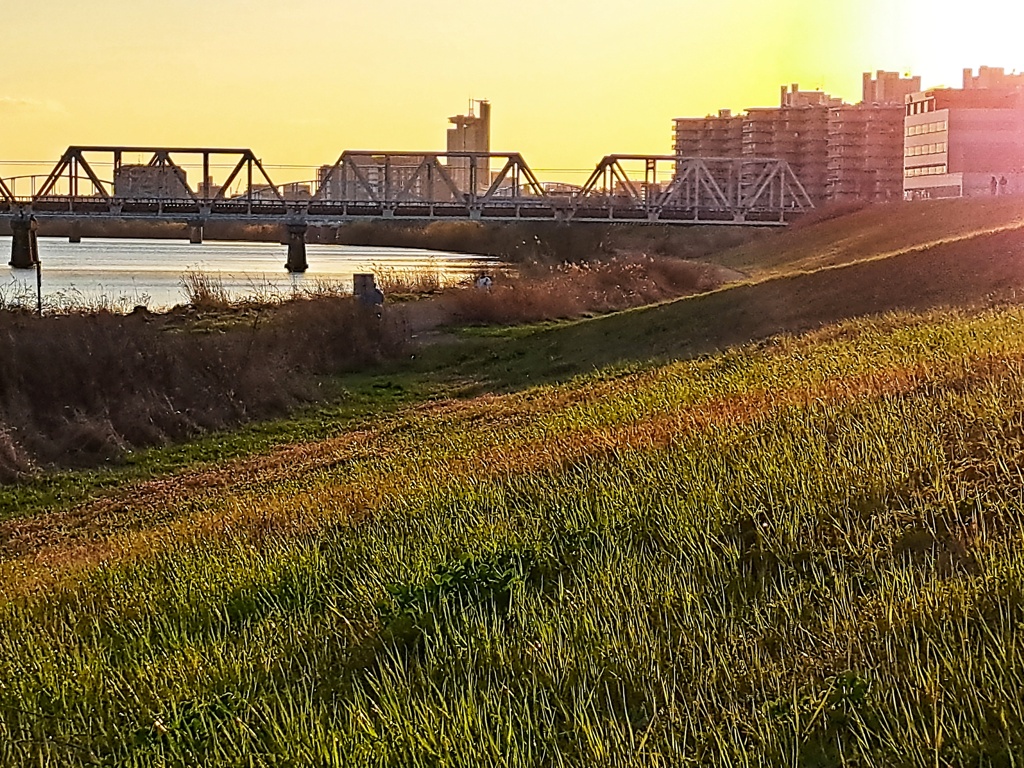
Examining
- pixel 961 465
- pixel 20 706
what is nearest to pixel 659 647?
pixel 961 465

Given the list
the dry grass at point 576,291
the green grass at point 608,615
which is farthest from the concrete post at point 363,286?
the green grass at point 608,615

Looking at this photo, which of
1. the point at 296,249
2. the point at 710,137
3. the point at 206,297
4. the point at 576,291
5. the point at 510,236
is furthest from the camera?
the point at 710,137

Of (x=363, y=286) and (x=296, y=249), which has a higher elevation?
(x=296, y=249)

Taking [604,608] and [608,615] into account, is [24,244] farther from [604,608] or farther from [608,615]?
[608,615]

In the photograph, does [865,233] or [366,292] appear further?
[865,233]

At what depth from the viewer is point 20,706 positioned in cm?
739

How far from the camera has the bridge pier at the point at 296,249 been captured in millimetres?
89325

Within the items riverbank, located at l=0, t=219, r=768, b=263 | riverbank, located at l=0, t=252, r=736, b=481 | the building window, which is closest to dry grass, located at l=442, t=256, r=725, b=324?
riverbank, located at l=0, t=252, r=736, b=481

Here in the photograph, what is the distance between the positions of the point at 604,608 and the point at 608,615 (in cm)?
11

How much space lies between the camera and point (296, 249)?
300ft

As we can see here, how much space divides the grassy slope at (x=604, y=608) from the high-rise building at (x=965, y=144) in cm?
8423

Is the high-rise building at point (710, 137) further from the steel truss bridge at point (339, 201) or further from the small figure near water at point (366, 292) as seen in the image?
the small figure near water at point (366, 292)

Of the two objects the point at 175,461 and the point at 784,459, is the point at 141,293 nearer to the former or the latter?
the point at 175,461

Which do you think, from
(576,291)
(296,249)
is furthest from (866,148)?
(576,291)
